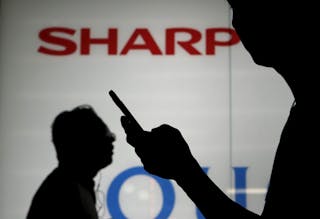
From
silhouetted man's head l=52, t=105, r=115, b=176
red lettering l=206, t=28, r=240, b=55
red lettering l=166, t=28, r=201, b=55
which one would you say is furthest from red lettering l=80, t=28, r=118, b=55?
silhouetted man's head l=52, t=105, r=115, b=176

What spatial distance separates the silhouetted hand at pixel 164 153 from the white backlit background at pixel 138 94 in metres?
2.56

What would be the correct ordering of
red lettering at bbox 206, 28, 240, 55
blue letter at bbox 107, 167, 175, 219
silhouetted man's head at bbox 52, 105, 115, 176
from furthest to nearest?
red lettering at bbox 206, 28, 240, 55
blue letter at bbox 107, 167, 175, 219
silhouetted man's head at bbox 52, 105, 115, 176

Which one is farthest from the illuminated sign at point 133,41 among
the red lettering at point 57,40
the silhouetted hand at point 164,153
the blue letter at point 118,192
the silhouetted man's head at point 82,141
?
the silhouetted hand at point 164,153

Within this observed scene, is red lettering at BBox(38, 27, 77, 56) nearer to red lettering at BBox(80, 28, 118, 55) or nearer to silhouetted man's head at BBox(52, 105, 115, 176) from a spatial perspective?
red lettering at BBox(80, 28, 118, 55)

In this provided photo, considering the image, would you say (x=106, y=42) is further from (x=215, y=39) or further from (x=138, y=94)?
(x=215, y=39)

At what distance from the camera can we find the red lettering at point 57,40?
3.50 metres

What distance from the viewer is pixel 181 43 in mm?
3490

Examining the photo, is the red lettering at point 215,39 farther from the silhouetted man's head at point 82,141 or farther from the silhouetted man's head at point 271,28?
the silhouetted man's head at point 271,28

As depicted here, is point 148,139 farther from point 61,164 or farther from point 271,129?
point 271,129

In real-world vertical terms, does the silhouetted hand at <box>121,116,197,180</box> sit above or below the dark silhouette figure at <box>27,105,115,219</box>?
above

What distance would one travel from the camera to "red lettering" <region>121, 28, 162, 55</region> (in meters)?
3.49

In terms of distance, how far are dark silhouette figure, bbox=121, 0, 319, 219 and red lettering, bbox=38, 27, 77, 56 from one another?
285 centimetres

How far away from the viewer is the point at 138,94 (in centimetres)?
345

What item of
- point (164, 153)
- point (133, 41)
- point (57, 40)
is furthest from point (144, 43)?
point (164, 153)
